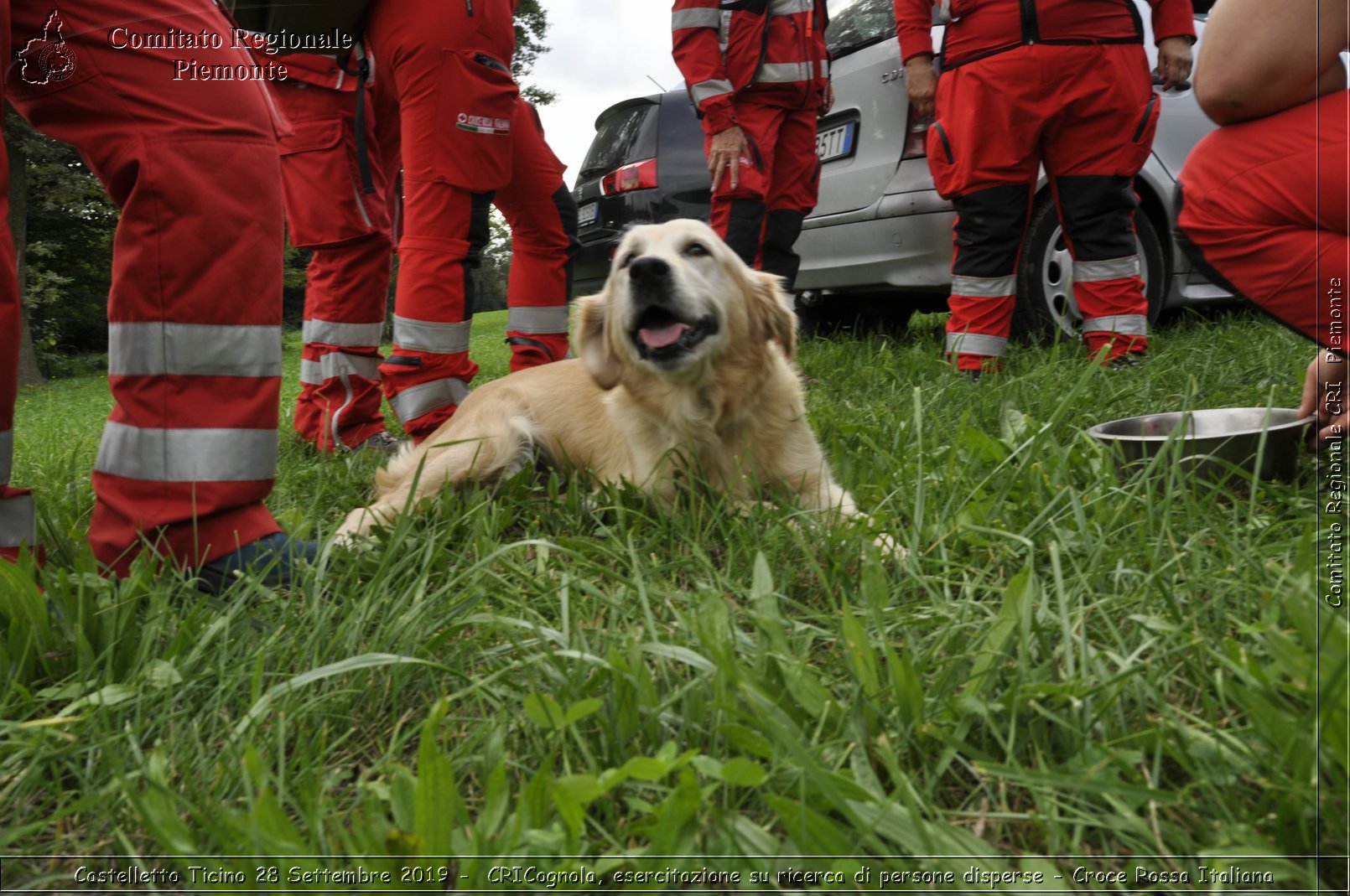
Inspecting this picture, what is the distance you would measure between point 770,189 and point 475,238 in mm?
1741

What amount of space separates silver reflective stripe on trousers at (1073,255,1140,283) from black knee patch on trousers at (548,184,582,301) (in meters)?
2.29

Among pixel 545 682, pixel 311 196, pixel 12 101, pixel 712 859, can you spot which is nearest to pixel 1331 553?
pixel 712 859

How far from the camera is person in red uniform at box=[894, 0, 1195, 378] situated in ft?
11.5

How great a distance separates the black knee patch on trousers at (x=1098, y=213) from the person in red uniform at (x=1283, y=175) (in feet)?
5.38

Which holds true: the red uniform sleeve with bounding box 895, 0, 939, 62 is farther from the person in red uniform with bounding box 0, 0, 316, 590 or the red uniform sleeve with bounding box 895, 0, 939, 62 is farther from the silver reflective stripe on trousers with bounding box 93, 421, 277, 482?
the silver reflective stripe on trousers with bounding box 93, 421, 277, 482

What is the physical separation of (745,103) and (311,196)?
2.06 metres

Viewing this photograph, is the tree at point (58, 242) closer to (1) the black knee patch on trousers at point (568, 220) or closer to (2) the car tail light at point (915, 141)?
(1) the black knee patch on trousers at point (568, 220)

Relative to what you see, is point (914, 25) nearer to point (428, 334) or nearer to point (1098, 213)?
point (1098, 213)

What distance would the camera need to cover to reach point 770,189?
4.38 m

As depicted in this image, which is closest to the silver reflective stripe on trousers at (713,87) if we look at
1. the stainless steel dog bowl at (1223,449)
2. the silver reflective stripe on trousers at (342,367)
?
the silver reflective stripe on trousers at (342,367)

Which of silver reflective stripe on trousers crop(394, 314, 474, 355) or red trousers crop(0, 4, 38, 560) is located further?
silver reflective stripe on trousers crop(394, 314, 474, 355)

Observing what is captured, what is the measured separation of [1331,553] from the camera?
1.56 metres

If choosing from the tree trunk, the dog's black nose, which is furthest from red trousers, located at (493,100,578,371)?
the tree trunk

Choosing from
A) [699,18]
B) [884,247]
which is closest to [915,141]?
[884,247]
